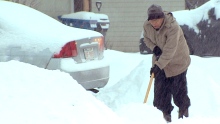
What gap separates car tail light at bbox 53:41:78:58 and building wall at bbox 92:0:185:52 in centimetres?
1240

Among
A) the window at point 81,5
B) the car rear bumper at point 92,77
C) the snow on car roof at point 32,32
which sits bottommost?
the window at point 81,5

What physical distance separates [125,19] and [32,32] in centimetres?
1253

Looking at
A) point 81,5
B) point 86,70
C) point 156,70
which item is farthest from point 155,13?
point 81,5

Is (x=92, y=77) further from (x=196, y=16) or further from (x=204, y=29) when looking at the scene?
(x=196, y=16)

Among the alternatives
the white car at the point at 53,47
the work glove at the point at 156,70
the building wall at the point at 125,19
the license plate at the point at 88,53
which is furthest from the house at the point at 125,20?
the work glove at the point at 156,70

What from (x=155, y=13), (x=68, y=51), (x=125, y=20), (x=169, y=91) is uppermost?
(x=155, y=13)

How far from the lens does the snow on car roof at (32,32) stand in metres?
8.31

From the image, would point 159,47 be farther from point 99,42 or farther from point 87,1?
point 87,1

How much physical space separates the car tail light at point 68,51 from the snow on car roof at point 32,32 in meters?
0.05

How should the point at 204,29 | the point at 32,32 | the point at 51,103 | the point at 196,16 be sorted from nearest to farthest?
the point at 51,103 → the point at 32,32 → the point at 204,29 → the point at 196,16

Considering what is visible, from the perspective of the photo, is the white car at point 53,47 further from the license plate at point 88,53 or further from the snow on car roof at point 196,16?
the snow on car roof at point 196,16

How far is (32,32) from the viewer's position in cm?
852

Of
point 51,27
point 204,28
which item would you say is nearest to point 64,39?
point 51,27

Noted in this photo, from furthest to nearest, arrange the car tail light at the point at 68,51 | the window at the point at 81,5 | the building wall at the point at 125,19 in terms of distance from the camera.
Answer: the building wall at the point at 125,19 < the window at the point at 81,5 < the car tail light at the point at 68,51
